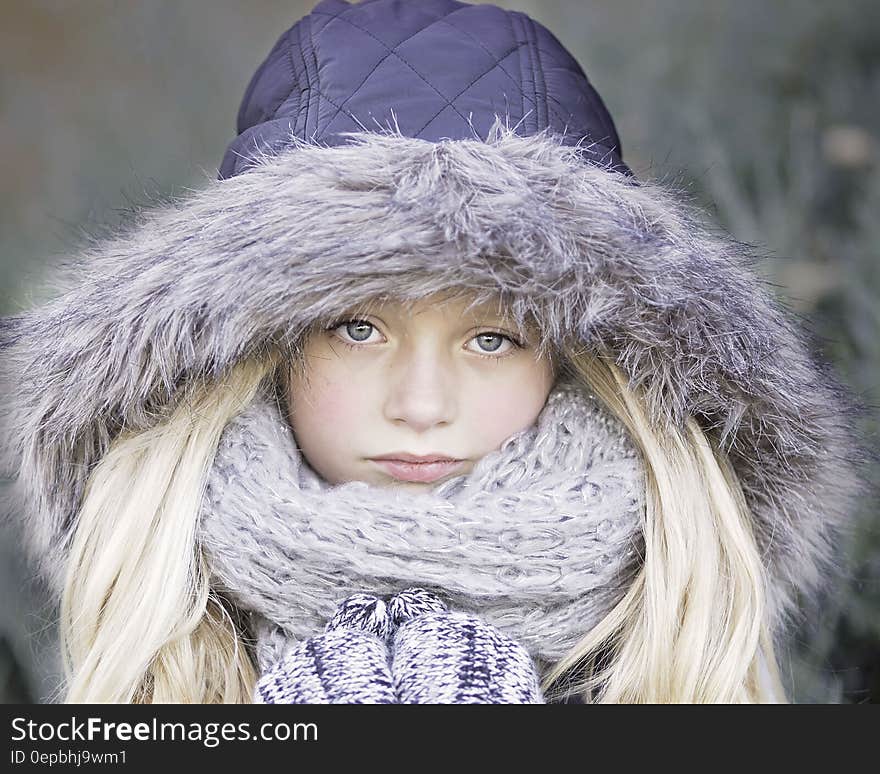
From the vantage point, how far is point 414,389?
105 cm

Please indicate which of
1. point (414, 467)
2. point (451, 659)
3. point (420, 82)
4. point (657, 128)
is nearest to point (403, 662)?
point (451, 659)

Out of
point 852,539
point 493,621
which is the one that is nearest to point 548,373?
point 493,621

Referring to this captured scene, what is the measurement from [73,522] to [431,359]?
1.70 feet

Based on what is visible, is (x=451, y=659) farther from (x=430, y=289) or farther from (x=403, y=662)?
Answer: (x=430, y=289)

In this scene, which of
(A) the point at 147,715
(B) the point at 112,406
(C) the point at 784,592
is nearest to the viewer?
(A) the point at 147,715

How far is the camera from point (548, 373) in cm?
117

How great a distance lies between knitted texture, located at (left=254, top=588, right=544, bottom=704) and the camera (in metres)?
0.94

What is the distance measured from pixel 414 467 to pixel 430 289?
0.67ft

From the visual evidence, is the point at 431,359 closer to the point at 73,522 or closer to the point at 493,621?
the point at 493,621

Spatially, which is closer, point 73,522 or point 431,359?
point 431,359

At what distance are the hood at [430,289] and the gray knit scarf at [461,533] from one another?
101mm

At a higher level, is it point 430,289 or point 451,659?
point 430,289

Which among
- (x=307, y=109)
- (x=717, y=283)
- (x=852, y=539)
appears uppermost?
(x=307, y=109)

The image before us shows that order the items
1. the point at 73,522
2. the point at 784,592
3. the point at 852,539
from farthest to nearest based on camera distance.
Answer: the point at 852,539, the point at 784,592, the point at 73,522
